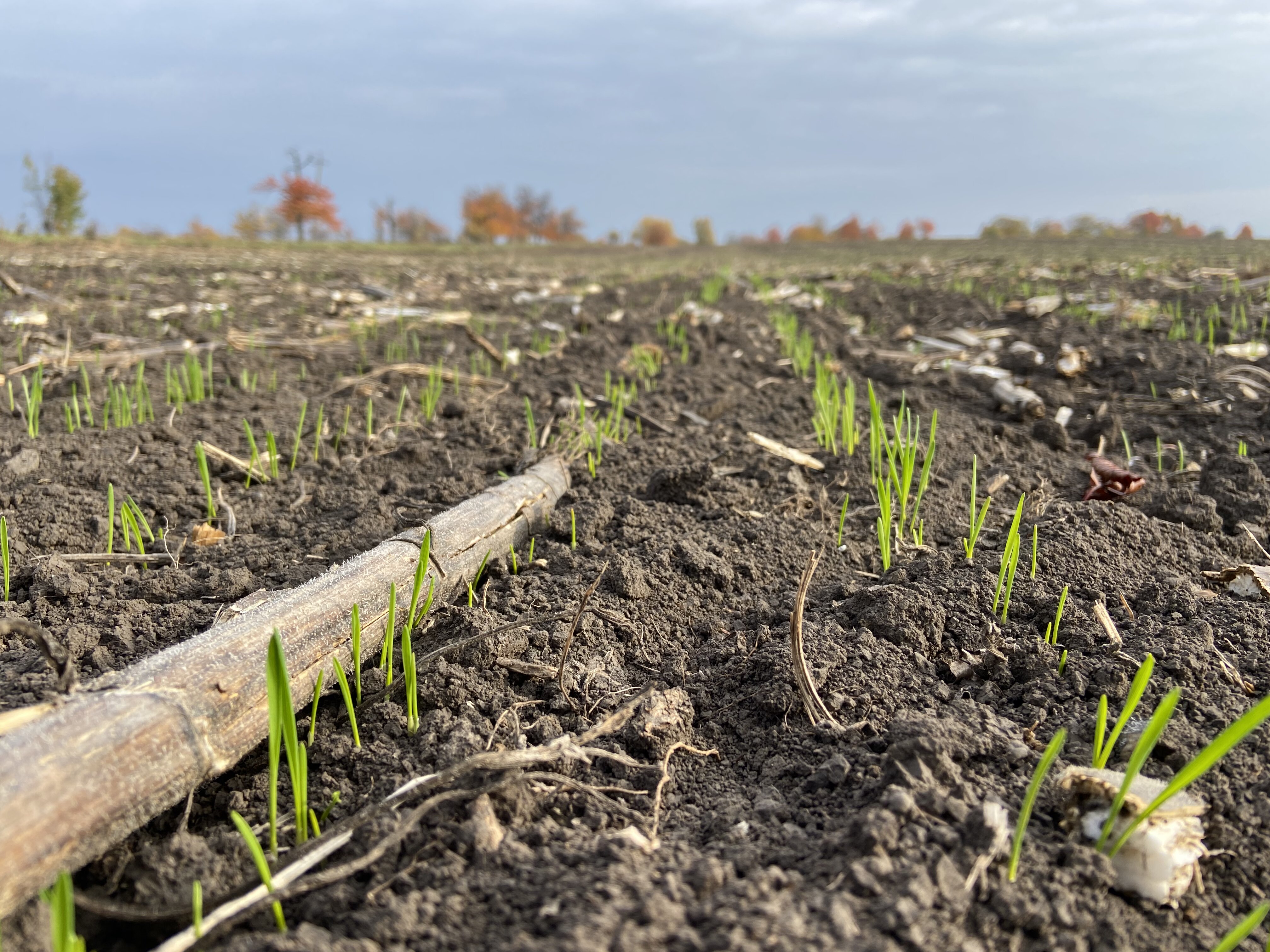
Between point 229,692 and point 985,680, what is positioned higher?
point 229,692

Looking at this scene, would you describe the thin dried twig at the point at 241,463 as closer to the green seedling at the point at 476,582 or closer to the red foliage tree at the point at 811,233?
the green seedling at the point at 476,582

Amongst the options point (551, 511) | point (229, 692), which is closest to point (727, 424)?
point (551, 511)

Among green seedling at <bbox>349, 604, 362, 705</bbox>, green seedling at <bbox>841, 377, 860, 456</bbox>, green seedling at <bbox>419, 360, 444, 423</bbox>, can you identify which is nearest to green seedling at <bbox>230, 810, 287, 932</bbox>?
green seedling at <bbox>349, 604, 362, 705</bbox>

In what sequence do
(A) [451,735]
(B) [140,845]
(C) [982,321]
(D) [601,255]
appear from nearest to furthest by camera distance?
(B) [140,845]
(A) [451,735]
(C) [982,321]
(D) [601,255]

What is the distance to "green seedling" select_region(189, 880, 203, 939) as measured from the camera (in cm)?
99

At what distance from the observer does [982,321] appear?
6641 mm

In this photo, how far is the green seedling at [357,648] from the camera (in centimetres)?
141

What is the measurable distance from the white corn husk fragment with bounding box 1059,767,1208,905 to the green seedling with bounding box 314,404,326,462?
2557mm

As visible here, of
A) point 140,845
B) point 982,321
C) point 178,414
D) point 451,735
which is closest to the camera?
point 140,845

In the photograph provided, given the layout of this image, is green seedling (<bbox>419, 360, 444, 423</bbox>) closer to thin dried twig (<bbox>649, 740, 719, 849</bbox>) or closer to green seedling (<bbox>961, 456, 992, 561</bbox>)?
green seedling (<bbox>961, 456, 992, 561</bbox>)

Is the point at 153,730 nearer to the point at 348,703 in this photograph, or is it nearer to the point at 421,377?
the point at 348,703

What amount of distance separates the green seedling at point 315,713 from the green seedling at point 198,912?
32cm

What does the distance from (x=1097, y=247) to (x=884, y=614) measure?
61.4 feet

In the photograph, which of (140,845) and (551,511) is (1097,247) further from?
(140,845)
